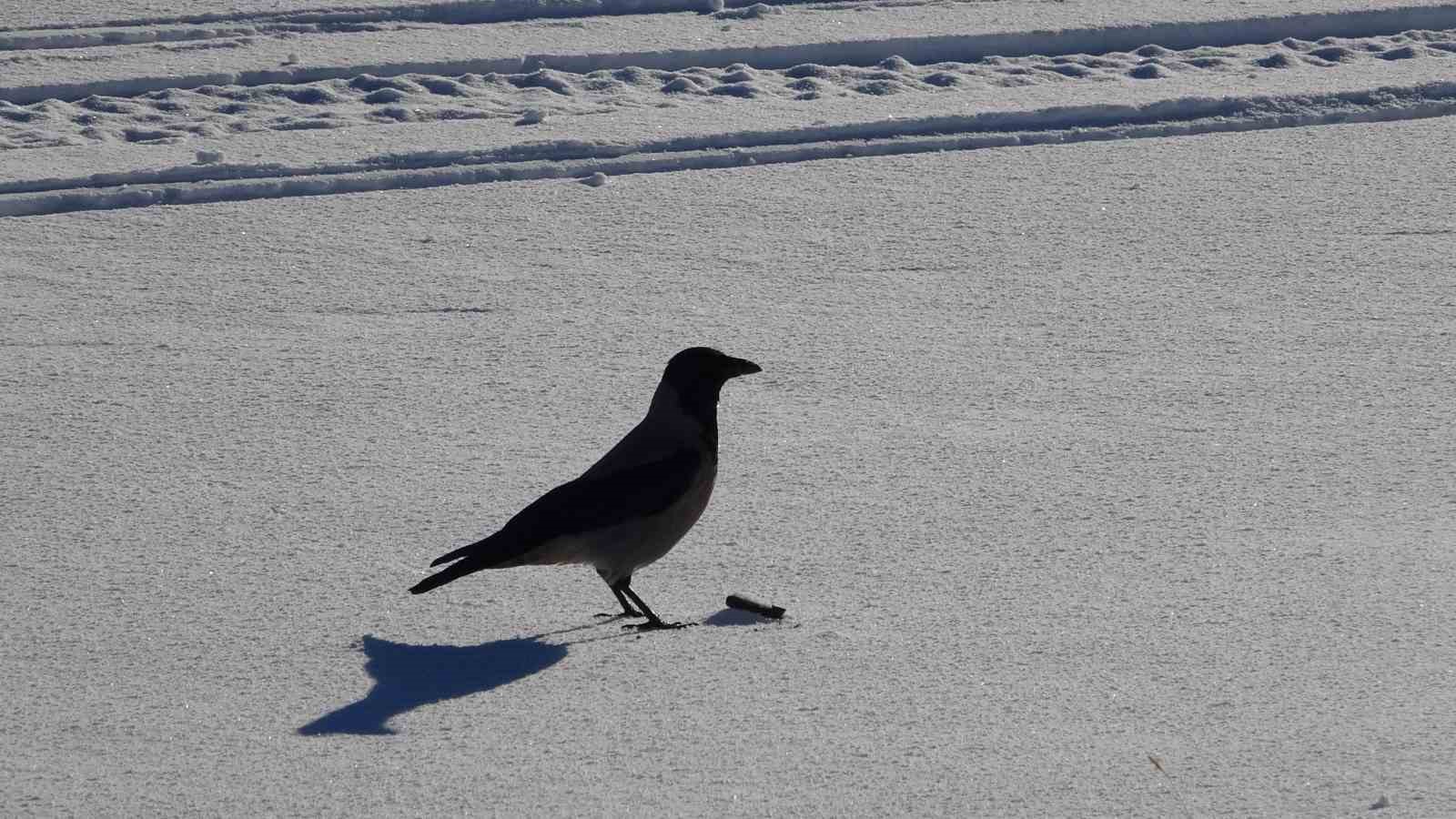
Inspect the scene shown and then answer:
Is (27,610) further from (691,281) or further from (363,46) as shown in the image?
(363,46)

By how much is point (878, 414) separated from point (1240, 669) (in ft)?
5.01

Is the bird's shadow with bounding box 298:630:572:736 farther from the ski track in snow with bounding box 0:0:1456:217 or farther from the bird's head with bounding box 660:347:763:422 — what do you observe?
the ski track in snow with bounding box 0:0:1456:217

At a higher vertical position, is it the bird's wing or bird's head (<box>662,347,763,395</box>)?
bird's head (<box>662,347,763,395</box>)

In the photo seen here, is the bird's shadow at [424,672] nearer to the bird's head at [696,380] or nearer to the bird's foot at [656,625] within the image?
the bird's foot at [656,625]

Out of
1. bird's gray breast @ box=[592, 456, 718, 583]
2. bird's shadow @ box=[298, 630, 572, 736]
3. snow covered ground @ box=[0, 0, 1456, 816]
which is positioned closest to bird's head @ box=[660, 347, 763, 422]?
bird's gray breast @ box=[592, 456, 718, 583]

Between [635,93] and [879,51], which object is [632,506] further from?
[879,51]

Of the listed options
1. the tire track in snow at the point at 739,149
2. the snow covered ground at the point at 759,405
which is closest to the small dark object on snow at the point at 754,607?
the snow covered ground at the point at 759,405

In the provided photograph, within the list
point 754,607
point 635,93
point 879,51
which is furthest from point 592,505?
point 879,51

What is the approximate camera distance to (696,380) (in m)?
3.39

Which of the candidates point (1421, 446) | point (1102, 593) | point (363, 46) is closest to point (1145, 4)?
point (363, 46)

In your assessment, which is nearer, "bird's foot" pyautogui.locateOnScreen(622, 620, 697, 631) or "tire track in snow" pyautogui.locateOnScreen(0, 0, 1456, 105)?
"bird's foot" pyautogui.locateOnScreen(622, 620, 697, 631)

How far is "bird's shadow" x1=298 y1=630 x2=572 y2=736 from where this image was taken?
2756mm

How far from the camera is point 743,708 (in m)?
2.77

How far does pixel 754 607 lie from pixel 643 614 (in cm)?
23
